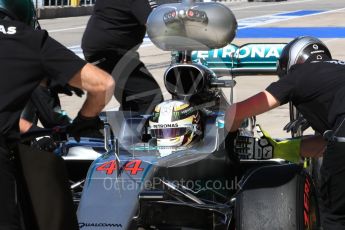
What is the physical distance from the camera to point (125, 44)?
24.6 feet

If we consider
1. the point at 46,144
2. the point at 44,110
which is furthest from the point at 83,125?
the point at 44,110

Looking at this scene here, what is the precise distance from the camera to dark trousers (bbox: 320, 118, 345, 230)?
4750 millimetres

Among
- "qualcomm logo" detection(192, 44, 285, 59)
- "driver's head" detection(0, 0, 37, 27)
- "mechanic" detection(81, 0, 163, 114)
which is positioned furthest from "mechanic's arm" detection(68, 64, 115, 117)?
"mechanic" detection(81, 0, 163, 114)

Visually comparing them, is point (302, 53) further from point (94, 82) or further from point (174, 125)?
point (94, 82)

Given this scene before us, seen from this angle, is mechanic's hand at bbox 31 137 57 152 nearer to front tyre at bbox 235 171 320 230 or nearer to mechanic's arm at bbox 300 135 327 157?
front tyre at bbox 235 171 320 230

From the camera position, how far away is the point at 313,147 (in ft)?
18.0

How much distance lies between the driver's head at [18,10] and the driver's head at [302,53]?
1.94 m

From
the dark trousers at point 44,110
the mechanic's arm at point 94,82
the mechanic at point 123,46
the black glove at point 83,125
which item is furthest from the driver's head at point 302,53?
the mechanic at point 123,46

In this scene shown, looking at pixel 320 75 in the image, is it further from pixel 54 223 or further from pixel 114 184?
pixel 54 223

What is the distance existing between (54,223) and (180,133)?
1.60m

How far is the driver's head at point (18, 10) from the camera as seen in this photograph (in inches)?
153

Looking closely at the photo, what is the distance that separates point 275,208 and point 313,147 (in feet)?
2.38

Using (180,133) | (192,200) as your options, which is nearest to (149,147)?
(180,133)

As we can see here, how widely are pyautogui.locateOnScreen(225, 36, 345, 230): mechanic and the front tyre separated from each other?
5.3 inches
